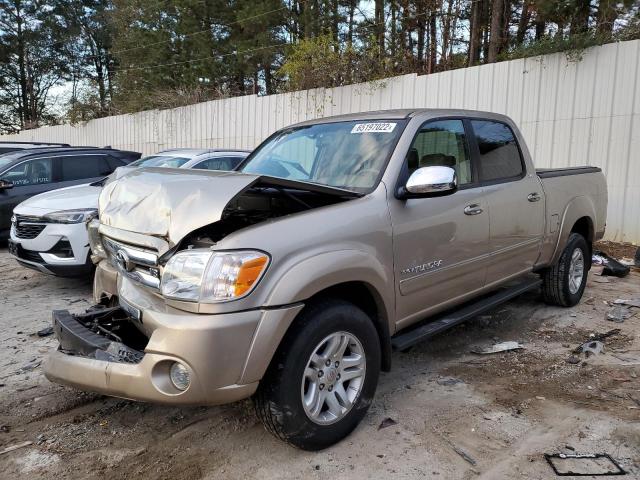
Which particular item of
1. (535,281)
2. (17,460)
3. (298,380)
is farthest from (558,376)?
(17,460)

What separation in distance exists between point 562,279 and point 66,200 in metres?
5.57

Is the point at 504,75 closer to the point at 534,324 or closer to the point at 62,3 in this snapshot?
the point at 534,324

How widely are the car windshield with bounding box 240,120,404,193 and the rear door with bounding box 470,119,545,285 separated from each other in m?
1.02

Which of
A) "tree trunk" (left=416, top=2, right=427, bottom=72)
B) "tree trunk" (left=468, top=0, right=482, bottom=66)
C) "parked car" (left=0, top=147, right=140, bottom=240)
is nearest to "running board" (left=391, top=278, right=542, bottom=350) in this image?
"parked car" (left=0, top=147, right=140, bottom=240)

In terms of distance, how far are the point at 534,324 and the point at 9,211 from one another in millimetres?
7974

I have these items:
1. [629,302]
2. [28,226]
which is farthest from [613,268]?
[28,226]

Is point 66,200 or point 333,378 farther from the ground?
point 66,200

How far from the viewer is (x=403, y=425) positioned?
3152mm

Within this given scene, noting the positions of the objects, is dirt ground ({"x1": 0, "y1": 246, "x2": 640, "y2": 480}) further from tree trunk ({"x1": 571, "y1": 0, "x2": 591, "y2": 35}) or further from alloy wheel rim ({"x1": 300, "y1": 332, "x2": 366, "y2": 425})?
tree trunk ({"x1": 571, "y1": 0, "x2": 591, "y2": 35})

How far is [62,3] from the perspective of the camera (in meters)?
38.0

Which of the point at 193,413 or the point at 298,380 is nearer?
the point at 298,380

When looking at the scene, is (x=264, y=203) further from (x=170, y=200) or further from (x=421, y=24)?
(x=421, y=24)

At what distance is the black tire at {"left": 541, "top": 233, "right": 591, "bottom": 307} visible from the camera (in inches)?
206

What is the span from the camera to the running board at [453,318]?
3338 millimetres
